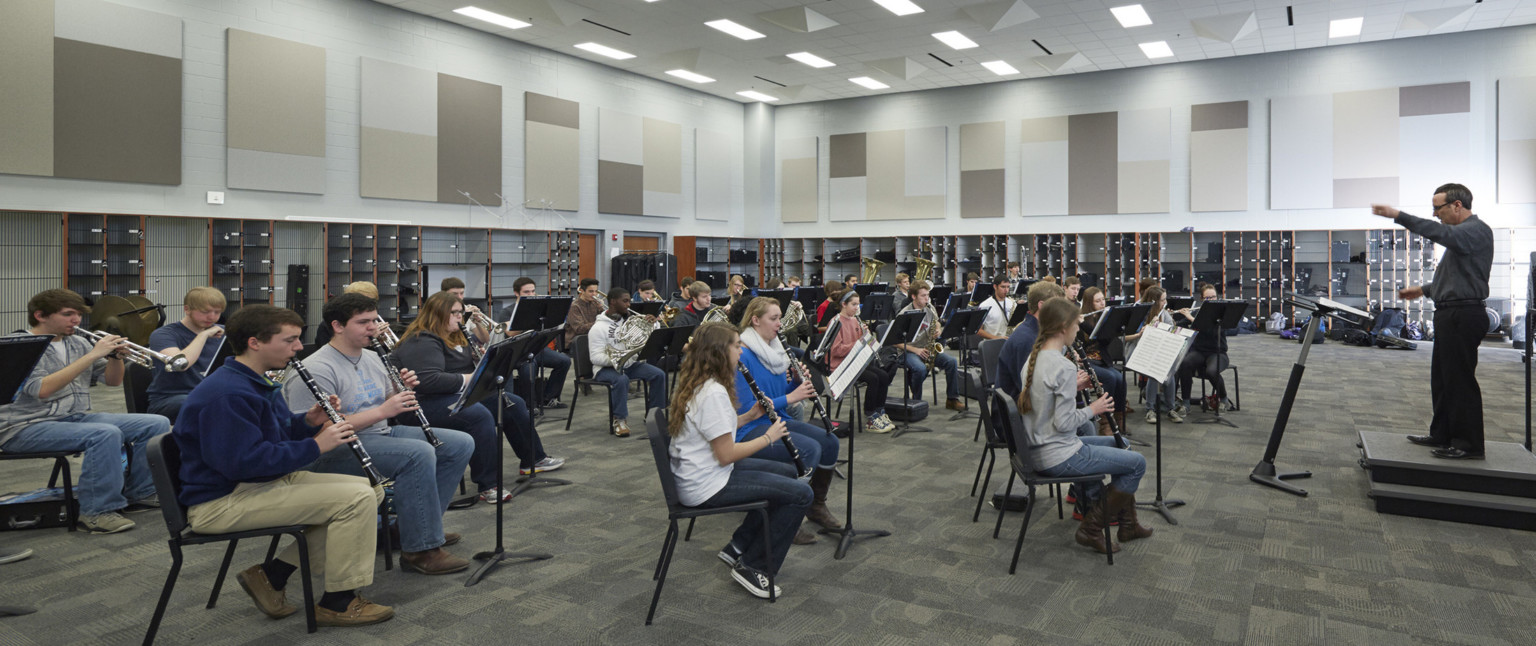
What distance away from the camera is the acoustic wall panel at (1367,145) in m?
14.2

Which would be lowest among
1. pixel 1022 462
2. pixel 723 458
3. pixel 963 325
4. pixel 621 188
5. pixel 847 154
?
pixel 1022 462

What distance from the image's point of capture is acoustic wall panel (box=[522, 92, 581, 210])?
14.9m

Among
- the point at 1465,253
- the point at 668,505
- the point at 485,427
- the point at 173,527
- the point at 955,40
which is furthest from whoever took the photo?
the point at 955,40

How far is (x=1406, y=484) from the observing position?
4.78 meters

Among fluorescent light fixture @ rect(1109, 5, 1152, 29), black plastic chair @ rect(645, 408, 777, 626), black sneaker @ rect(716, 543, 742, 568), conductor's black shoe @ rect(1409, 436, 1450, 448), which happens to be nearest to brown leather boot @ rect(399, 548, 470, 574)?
black plastic chair @ rect(645, 408, 777, 626)

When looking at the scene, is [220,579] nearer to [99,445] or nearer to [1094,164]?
[99,445]

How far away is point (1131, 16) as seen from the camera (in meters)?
13.1

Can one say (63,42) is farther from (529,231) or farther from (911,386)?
(911,386)

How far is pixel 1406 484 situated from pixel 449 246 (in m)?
12.6

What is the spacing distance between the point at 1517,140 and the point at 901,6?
10.6m

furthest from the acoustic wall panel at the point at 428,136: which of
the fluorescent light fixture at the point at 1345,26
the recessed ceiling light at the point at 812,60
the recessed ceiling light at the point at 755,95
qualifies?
the fluorescent light fixture at the point at 1345,26

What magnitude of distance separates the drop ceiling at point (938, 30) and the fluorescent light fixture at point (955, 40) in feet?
0.46

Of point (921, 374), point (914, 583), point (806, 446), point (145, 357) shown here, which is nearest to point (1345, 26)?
point (921, 374)

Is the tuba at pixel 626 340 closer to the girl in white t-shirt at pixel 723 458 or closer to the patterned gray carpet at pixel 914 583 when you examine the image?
the patterned gray carpet at pixel 914 583
